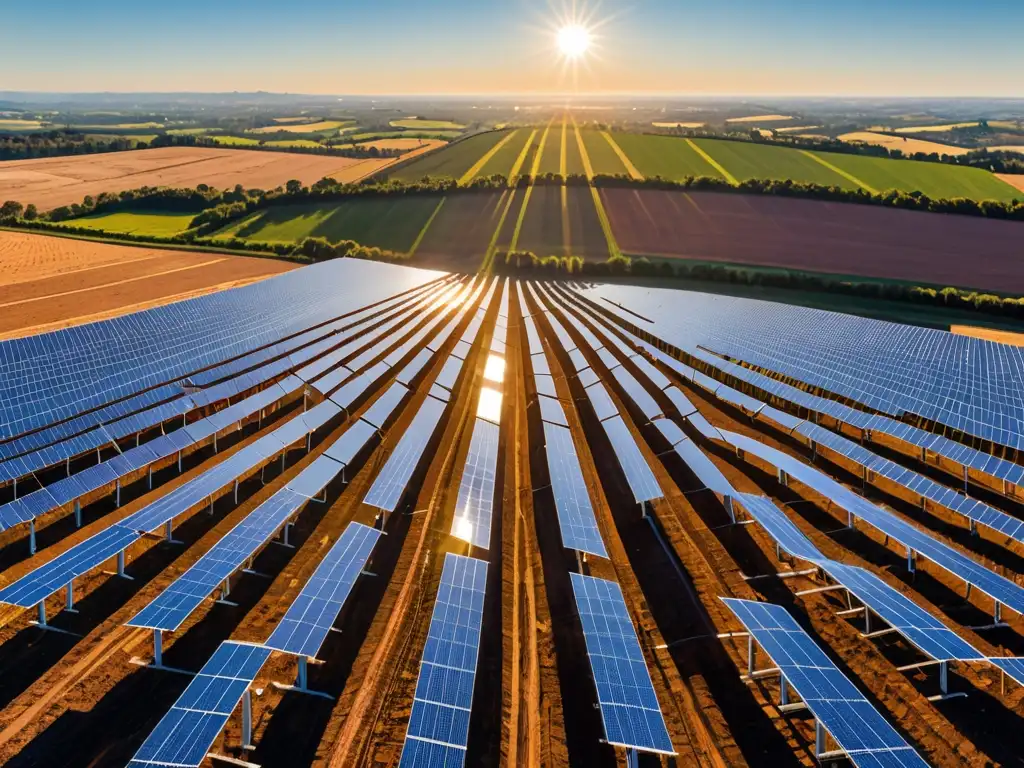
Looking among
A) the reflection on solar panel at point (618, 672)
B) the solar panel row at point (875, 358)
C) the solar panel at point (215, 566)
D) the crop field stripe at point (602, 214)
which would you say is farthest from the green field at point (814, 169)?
the reflection on solar panel at point (618, 672)

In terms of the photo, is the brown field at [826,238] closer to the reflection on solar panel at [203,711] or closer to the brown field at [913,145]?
the reflection on solar panel at [203,711]

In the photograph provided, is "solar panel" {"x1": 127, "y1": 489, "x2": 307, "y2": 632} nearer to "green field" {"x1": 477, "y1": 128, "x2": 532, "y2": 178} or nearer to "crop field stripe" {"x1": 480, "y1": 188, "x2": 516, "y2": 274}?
"crop field stripe" {"x1": 480, "y1": 188, "x2": 516, "y2": 274}

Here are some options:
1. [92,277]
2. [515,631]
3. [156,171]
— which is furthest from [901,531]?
[156,171]

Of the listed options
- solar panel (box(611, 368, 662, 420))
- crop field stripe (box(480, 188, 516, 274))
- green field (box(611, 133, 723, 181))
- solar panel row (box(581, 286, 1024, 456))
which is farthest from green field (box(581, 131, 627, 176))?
solar panel (box(611, 368, 662, 420))

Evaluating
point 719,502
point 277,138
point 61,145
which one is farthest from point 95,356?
point 277,138

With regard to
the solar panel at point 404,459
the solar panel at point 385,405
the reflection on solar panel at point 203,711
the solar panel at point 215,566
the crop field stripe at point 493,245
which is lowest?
the reflection on solar panel at point 203,711

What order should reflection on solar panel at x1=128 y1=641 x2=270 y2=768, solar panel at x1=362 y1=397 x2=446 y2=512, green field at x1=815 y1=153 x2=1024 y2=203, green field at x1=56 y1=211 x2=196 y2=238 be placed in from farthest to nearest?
green field at x1=815 y1=153 x2=1024 y2=203 → green field at x1=56 y1=211 x2=196 y2=238 → solar panel at x1=362 y1=397 x2=446 y2=512 → reflection on solar panel at x1=128 y1=641 x2=270 y2=768

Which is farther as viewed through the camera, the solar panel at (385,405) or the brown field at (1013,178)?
the brown field at (1013,178)
